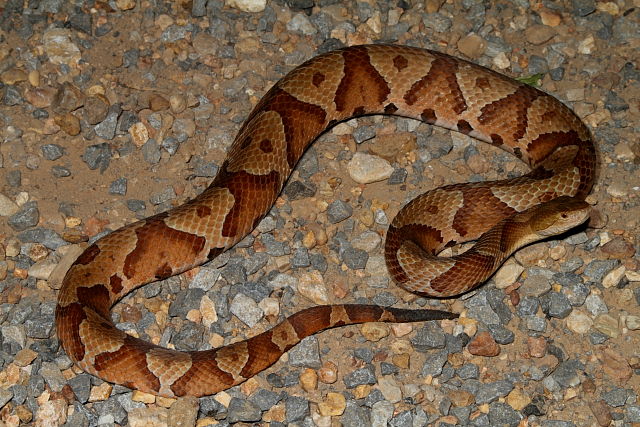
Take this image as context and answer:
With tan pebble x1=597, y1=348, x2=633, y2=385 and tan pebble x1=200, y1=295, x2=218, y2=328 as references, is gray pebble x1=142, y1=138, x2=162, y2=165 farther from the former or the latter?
tan pebble x1=597, y1=348, x2=633, y2=385

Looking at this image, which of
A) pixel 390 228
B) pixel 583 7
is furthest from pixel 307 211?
pixel 583 7

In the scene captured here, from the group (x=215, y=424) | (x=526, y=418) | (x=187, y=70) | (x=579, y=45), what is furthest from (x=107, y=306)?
(x=579, y=45)

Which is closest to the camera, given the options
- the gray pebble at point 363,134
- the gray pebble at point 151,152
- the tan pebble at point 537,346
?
the tan pebble at point 537,346

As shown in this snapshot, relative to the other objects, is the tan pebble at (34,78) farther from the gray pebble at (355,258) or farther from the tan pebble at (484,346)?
the tan pebble at (484,346)

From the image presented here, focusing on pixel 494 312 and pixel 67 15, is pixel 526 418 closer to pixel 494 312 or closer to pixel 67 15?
pixel 494 312

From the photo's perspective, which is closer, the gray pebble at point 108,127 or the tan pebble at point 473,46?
the gray pebble at point 108,127

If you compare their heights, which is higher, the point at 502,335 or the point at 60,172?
the point at 60,172

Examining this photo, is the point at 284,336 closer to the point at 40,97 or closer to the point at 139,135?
the point at 139,135

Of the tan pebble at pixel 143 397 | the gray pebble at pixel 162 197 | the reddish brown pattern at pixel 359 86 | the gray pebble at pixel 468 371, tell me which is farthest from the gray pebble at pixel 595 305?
the gray pebble at pixel 162 197
